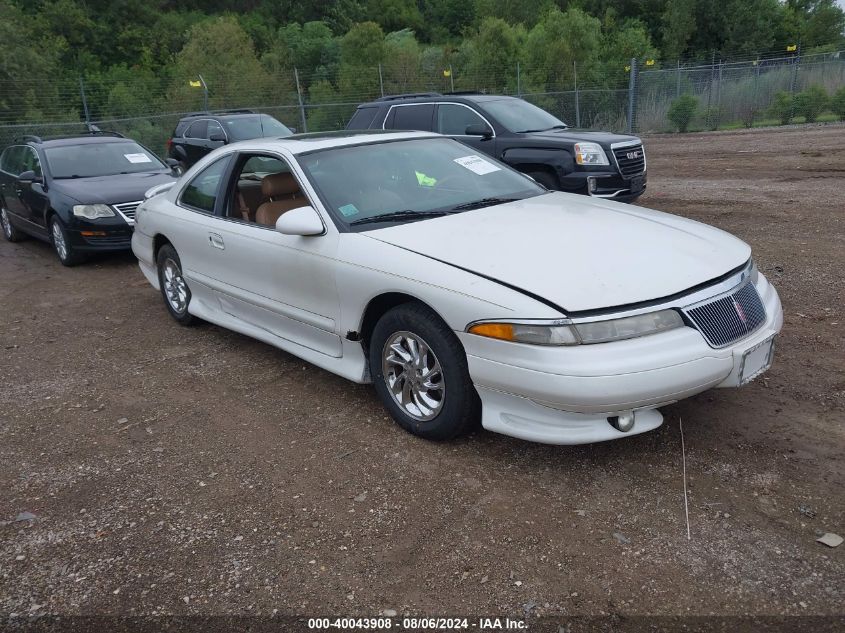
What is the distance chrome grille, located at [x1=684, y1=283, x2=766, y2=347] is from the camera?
332cm

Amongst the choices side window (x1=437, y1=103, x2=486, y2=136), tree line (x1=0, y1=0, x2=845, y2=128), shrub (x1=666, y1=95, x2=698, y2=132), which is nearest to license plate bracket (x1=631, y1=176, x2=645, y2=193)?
side window (x1=437, y1=103, x2=486, y2=136)

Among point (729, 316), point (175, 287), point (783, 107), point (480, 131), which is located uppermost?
point (480, 131)

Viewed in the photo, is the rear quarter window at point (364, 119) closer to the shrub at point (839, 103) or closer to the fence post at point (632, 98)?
the fence post at point (632, 98)

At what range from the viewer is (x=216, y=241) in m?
5.12

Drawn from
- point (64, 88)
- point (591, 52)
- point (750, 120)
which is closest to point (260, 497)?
point (64, 88)

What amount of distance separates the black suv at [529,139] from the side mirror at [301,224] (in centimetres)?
504

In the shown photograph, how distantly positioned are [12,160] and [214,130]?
497 centimetres

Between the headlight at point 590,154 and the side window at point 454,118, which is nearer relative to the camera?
the headlight at point 590,154

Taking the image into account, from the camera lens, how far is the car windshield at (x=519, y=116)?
378 inches

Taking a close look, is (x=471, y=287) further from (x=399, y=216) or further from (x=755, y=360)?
(x=755, y=360)

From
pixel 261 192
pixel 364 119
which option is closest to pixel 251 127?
pixel 364 119

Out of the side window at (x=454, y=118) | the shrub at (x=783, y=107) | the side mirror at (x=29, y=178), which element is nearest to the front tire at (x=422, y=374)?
→ the side window at (x=454, y=118)

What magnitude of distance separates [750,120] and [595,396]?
24888 mm

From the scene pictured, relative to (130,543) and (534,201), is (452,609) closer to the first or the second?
(130,543)
